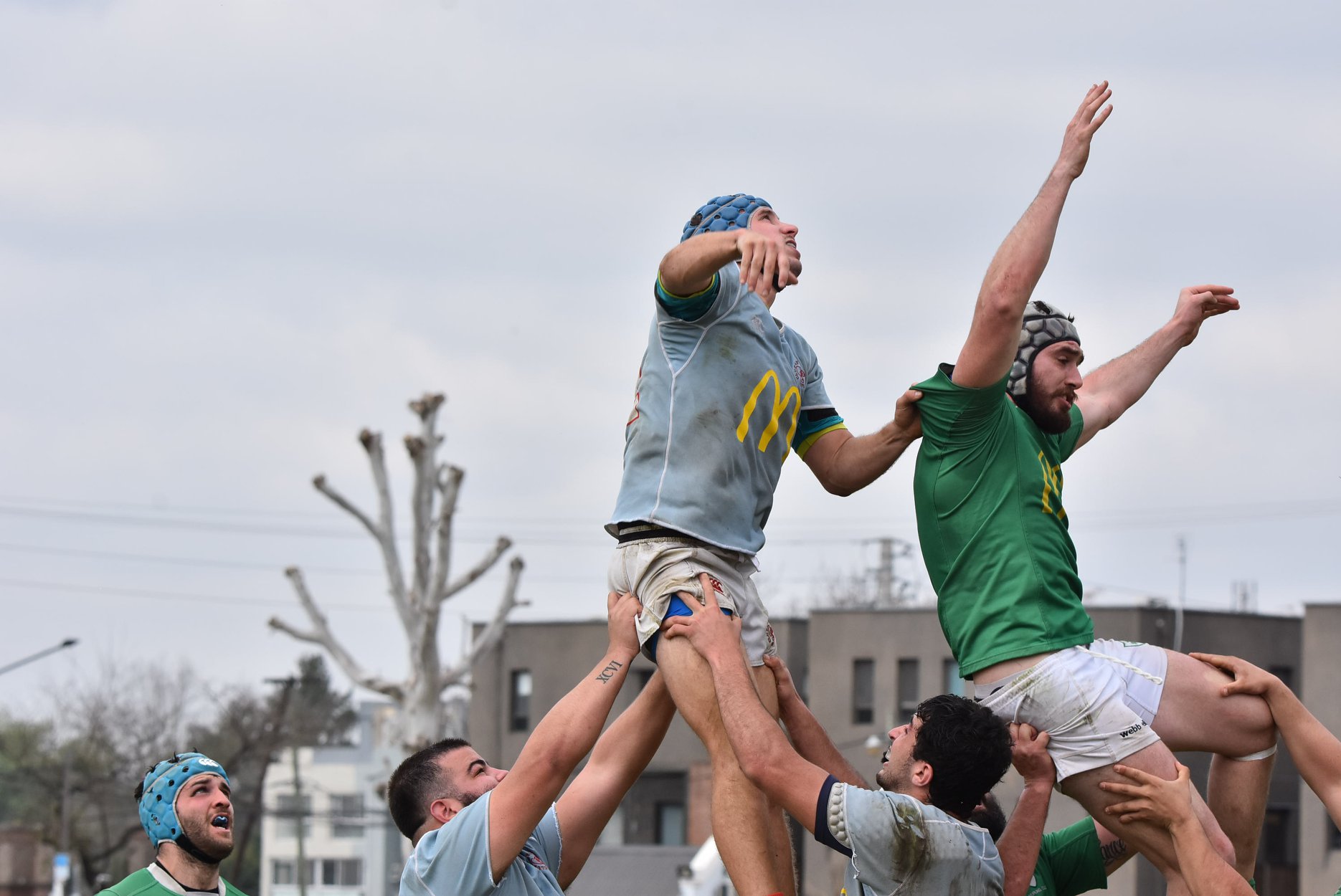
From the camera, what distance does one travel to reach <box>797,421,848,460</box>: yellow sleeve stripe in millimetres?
6652

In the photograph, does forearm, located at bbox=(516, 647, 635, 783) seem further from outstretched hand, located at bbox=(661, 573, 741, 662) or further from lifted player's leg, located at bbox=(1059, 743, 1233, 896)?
lifted player's leg, located at bbox=(1059, 743, 1233, 896)

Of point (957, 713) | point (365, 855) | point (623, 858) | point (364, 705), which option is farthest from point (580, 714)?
point (364, 705)

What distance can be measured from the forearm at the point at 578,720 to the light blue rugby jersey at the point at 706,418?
496 mm

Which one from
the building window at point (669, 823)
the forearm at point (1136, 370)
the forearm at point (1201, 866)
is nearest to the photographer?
the forearm at point (1201, 866)

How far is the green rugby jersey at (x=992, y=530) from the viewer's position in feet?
19.6

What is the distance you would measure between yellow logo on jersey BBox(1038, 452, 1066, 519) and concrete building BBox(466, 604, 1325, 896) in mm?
31761

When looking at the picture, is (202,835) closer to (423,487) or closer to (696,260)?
(696,260)

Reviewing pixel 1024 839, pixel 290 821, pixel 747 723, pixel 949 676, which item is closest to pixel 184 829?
pixel 747 723

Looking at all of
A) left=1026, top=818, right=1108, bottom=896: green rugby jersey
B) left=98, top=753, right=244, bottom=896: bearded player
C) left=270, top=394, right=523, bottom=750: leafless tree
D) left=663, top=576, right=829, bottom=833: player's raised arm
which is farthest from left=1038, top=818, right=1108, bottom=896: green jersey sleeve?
left=270, top=394, right=523, bottom=750: leafless tree

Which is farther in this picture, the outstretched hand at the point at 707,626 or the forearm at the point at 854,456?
the forearm at the point at 854,456

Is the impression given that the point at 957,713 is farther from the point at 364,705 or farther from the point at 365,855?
the point at 364,705

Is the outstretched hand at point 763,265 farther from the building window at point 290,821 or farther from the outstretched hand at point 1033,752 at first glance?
the building window at point 290,821

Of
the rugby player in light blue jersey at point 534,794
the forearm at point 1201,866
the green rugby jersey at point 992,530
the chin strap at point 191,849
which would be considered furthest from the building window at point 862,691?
the forearm at point 1201,866

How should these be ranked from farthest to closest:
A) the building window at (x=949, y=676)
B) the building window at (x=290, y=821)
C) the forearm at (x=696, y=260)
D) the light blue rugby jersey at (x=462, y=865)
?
the building window at (x=290, y=821) → the building window at (x=949, y=676) → the light blue rugby jersey at (x=462, y=865) → the forearm at (x=696, y=260)
